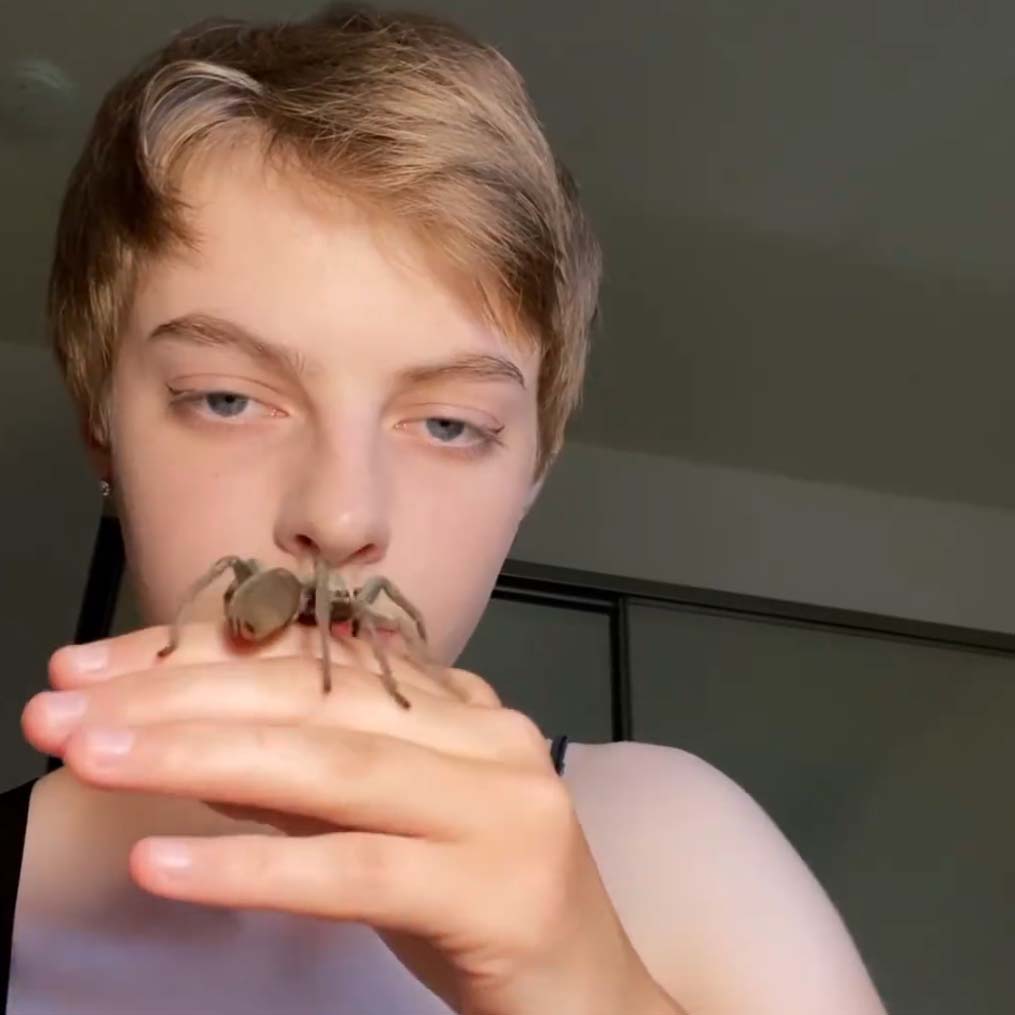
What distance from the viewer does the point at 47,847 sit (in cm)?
52

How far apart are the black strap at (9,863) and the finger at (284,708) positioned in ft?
0.77

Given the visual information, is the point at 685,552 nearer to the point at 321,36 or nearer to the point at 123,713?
the point at 321,36

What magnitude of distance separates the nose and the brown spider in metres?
0.01

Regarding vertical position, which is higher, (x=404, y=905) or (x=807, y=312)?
(x=807, y=312)

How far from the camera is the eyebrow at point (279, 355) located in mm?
551

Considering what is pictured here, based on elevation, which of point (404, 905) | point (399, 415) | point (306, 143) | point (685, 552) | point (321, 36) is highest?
point (685, 552)

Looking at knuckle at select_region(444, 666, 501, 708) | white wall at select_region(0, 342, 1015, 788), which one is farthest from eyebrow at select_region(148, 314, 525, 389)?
white wall at select_region(0, 342, 1015, 788)

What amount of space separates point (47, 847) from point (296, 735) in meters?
0.29

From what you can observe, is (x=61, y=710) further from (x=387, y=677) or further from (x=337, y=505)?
(x=337, y=505)

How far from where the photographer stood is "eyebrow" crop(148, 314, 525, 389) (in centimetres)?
55

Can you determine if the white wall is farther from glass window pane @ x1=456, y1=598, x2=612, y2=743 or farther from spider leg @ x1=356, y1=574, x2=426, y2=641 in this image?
spider leg @ x1=356, y1=574, x2=426, y2=641

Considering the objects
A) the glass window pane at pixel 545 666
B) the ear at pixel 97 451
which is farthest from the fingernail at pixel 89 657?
the glass window pane at pixel 545 666

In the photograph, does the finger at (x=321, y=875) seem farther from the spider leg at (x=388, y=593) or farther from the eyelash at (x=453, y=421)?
the eyelash at (x=453, y=421)

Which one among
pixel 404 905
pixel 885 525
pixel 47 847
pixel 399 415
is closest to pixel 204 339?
pixel 399 415
